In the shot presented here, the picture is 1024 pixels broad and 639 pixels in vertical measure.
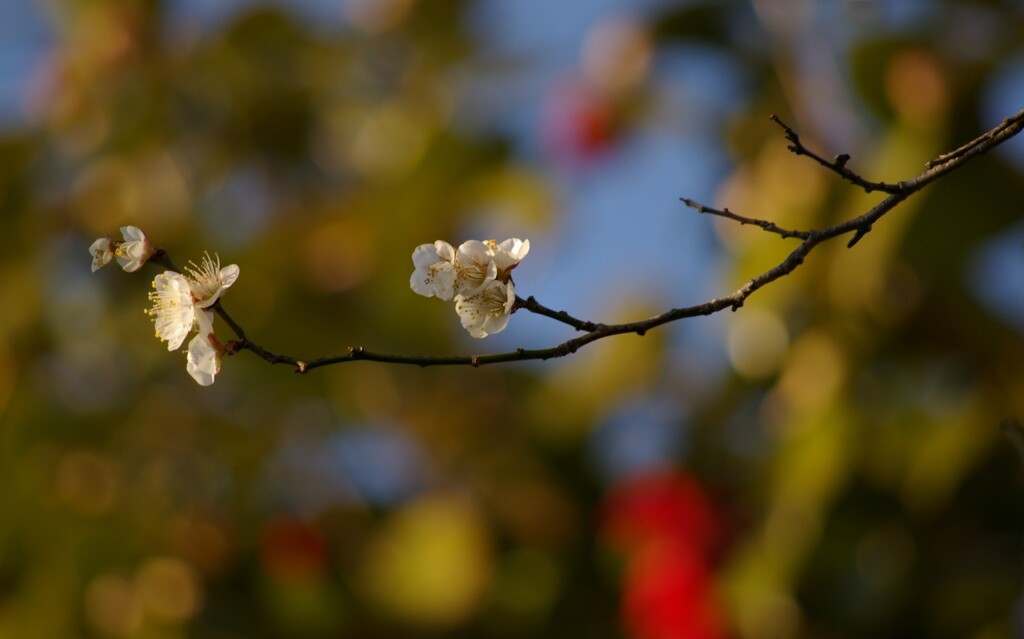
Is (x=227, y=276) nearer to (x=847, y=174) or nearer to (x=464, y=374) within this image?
(x=847, y=174)

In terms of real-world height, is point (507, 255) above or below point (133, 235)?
above

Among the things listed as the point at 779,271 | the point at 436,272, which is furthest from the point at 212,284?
the point at 779,271

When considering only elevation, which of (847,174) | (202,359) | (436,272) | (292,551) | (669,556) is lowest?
(292,551)

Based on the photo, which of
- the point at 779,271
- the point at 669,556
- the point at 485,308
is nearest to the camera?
the point at 779,271

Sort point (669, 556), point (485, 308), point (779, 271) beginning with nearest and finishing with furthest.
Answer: point (779, 271) → point (485, 308) → point (669, 556)

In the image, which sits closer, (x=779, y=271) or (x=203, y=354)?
(x=779, y=271)

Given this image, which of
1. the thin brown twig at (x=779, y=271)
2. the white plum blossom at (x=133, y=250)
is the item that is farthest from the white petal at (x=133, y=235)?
the thin brown twig at (x=779, y=271)

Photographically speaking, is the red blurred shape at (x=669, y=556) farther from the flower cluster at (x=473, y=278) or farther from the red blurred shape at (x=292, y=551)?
the flower cluster at (x=473, y=278)
